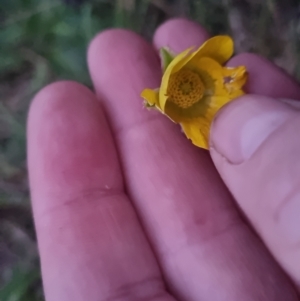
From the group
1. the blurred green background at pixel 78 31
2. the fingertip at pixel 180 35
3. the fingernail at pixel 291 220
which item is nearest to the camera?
the fingernail at pixel 291 220

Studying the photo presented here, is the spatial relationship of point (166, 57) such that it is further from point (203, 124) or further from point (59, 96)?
point (59, 96)

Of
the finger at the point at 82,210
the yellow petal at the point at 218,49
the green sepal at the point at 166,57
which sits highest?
the yellow petal at the point at 218,49

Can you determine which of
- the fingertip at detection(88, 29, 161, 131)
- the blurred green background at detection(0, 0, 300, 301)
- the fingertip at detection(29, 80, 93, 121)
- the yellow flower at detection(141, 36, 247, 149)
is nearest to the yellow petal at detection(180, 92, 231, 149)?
the yellow flower at detection(141, 36, 247, 149)

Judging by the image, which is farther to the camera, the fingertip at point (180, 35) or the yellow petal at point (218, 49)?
the fingertip at point (180, 35)

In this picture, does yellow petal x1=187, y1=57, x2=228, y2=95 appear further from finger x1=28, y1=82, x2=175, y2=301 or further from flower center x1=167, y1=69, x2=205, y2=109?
finger x1=28, y1=82, x2=175, y2=301

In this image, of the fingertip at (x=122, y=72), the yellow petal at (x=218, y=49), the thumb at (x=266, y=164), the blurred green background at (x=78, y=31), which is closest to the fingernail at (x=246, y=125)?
the thumb at (x=266, y=164)

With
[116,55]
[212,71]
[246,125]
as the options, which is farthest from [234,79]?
[116,55]

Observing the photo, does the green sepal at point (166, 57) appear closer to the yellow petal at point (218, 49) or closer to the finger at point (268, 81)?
the yellow petal at point (218, 49)

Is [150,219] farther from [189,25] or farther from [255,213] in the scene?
[189,25]
